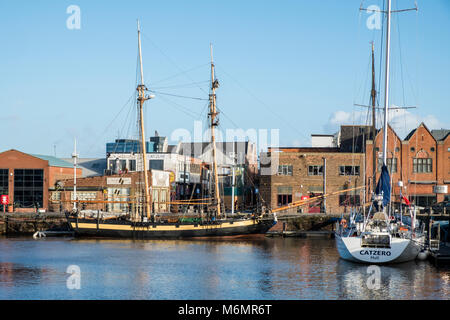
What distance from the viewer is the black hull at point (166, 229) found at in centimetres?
6475

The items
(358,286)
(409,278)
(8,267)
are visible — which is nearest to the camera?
(358,286)

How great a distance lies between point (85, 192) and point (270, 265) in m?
43.6

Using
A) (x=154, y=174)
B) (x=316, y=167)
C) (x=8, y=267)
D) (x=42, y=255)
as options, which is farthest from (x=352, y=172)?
(x=8, y=267)

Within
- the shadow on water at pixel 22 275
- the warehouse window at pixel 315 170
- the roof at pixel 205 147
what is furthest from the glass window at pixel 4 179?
the roof at pixel 205 147

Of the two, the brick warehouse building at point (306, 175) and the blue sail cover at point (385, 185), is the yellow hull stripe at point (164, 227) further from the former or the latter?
the blue sail cover at point (385, 185)

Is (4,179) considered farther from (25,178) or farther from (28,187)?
(28,187)

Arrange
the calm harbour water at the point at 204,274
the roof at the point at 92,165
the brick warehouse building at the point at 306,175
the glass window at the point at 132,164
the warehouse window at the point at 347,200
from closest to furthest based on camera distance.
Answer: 1. the calm harbour water at the point at 204,274
2. the warehouse window at the point at 347,200
3. the brick warehouse building at the point at 306,175
4. the glass window at the point at 132,164
5. the roof at the point at 92,165

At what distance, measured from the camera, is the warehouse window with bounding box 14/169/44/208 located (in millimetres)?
82125

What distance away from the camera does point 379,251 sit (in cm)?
4303

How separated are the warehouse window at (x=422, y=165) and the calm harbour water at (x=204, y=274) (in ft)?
99.4

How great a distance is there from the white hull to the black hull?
22.0m

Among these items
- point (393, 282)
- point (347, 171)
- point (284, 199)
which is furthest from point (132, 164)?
point (393, 282)

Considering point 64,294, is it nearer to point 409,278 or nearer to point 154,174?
point 409,278

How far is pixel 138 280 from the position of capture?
3788 centimetres
